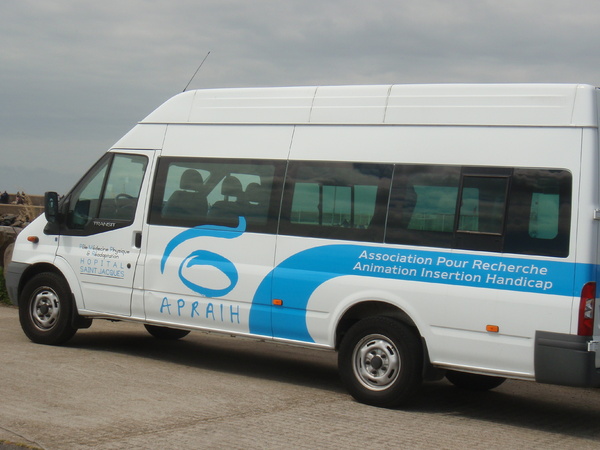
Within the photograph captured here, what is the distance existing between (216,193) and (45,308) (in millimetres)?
2663

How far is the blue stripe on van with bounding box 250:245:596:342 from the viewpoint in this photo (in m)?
7.64

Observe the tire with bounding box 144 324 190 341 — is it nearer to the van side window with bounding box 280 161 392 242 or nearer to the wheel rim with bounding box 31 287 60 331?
the wheel rim with bounding box 31 287 60 331

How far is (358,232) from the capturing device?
874 cm

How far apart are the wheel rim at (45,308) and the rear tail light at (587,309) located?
5907mm

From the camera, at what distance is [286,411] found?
26.2 ft

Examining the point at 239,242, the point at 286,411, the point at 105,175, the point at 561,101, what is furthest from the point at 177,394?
the point at 561,101

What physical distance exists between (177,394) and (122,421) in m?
1.26

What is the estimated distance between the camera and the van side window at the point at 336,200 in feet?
28.6

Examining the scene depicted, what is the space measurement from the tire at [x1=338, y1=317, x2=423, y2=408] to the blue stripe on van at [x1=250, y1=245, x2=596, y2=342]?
45cm

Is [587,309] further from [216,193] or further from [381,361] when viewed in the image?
[216,193]

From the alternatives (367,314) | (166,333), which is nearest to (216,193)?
(367,314)

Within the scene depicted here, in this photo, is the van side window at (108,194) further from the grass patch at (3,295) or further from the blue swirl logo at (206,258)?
the grass patch at (3,295)

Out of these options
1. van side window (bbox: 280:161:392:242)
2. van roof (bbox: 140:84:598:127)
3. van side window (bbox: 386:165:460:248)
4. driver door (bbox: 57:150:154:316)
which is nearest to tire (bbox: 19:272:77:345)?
driver door (bbox: 57:150:154:316)

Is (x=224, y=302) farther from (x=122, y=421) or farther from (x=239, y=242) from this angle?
(x=122, y=421)
